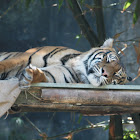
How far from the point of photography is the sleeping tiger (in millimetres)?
2051

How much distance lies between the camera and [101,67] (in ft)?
7.00

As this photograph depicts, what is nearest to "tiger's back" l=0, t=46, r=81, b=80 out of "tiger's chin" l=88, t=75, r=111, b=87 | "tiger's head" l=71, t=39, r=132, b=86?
"tiger's head" l=71, t=39, r=132, b=86

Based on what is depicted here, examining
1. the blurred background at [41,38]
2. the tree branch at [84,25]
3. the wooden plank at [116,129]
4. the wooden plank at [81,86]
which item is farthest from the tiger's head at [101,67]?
the blurred background at [41,38]

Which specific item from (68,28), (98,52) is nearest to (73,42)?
(68,28)

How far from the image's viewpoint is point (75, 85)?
1.72 m

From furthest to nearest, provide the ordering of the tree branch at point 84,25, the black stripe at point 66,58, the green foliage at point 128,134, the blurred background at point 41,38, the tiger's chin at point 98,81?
the blurred background at point 41,38 → the green foliage at point 128,134 → the tree branch at point 84,25 → the black stripe at point 66,58 → the tiger's chin at point 98,81

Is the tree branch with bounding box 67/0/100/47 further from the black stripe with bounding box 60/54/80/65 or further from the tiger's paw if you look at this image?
the tiger's paw

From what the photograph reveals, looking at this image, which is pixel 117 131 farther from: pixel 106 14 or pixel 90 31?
pixel 106 14

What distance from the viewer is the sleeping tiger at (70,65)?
6.73 feet

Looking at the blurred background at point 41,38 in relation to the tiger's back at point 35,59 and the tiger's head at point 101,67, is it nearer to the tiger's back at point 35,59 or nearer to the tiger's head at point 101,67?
the tiger's back at point 35,59

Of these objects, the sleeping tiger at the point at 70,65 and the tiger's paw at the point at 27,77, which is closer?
the tiger's paw at the point at 27,77

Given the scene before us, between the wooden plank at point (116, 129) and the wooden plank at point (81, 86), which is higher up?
the wooden plank at point (81, 86)

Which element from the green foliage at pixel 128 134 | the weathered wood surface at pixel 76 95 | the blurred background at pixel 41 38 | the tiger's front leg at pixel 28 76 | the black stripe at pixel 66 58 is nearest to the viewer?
the tiger's front leg at pixel 28 76

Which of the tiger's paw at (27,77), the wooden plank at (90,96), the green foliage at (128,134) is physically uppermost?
the tiger's paw at (27,77)
